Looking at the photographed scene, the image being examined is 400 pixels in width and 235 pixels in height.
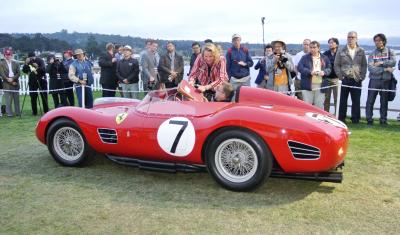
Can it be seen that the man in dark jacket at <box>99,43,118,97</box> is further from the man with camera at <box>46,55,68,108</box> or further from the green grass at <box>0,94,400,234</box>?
the green grass at <box>0,94,400,234</box>

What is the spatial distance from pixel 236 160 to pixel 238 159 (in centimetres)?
3

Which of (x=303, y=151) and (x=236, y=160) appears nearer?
(x=303, y=151)

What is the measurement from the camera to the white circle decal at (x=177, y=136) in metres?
4.80

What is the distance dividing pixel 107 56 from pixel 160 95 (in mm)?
5918

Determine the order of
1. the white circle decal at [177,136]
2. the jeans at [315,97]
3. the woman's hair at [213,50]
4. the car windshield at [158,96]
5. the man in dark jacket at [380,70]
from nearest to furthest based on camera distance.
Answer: the white circle decal at [177,136] → the car windshield at [158,96] → the woman's hair at [213,50] → the jeans at [315,97] → the man in dark jacket at [380,70]

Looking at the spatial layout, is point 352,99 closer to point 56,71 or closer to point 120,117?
point 120,117

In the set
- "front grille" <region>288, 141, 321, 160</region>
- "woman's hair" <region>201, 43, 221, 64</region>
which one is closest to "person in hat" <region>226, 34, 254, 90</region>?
"woman's hair" <region>201, 43, 221, 64</region>

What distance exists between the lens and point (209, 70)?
6254 mm

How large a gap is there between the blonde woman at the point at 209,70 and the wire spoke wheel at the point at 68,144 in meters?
1.82

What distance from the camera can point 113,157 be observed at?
5.47 metres

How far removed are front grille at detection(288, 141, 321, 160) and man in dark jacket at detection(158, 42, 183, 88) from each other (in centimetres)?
608

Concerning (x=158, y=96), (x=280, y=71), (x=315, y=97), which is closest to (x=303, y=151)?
(x=158, y=96)

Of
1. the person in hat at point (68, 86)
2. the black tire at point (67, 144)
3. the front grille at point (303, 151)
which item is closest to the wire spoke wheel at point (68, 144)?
the black tire at point (67, 144)

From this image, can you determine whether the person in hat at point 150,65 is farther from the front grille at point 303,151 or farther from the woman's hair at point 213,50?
the front grille at point 303,151
